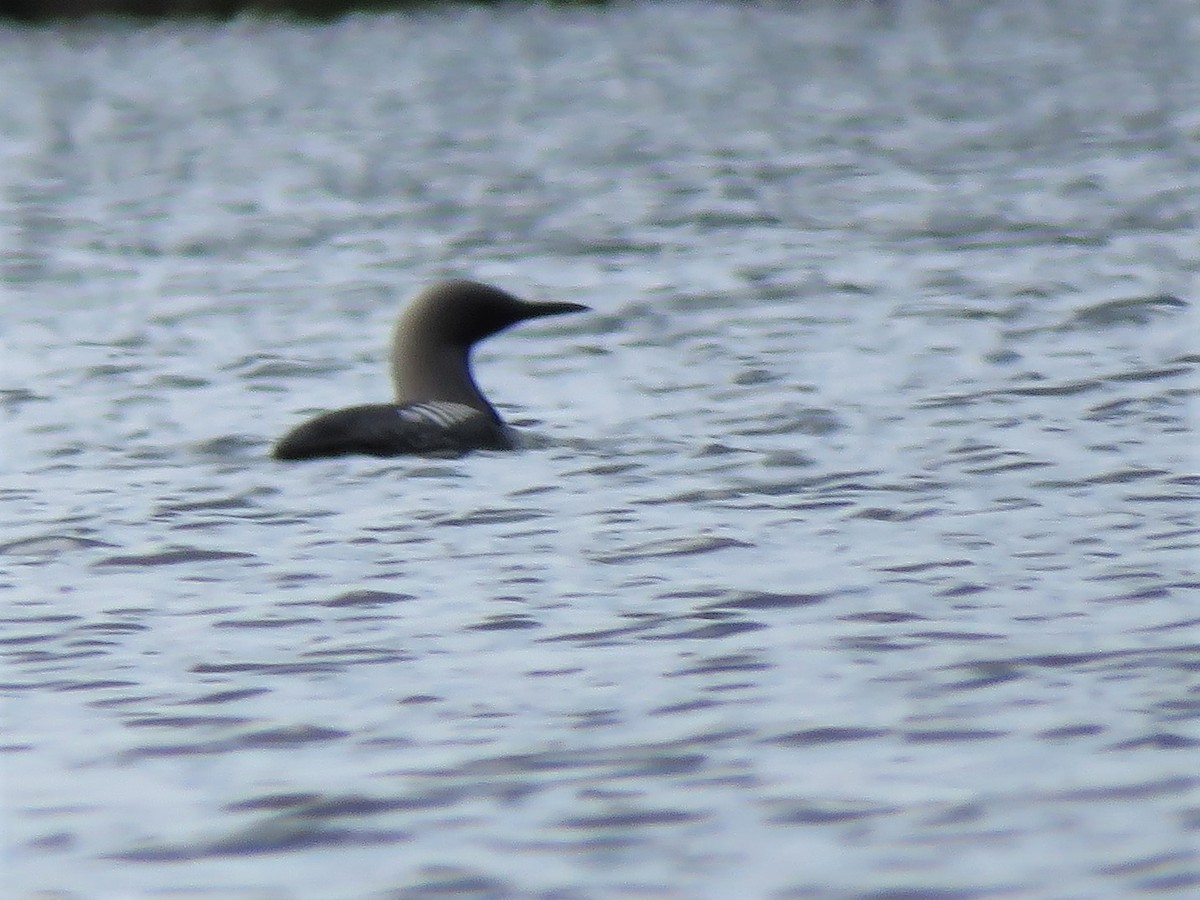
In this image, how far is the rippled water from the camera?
5.75 meters

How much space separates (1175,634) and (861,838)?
1.92 metres

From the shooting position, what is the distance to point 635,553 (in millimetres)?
8562

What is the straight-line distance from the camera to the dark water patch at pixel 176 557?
8.76 metres

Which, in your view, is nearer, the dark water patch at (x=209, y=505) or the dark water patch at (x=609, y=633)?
the dark water patch at (x=609, y=633)

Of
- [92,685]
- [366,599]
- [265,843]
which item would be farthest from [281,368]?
[265,843]

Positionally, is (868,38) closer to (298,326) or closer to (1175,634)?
(298,326)

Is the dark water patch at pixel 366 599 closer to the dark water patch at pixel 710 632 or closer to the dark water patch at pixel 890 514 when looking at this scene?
A: the dark water patch at pixel 710 632

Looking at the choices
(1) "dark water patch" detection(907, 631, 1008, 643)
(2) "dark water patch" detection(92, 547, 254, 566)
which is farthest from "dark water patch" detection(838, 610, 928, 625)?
(2) "dark water patch" detection(92, 547, 254, 566)

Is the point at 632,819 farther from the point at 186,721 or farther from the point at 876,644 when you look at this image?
the point at 876,644

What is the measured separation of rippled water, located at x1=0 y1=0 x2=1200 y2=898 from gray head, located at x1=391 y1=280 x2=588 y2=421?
0.43 metres

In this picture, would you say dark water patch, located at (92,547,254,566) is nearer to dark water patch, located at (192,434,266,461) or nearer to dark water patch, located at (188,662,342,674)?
dark water patch, located at (188,662,342,674)

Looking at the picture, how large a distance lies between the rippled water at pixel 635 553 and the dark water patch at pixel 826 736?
0.01 m

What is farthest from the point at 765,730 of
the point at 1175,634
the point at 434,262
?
the point at 434,262

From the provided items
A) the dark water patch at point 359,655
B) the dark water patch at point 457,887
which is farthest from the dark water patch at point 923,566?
the dark water patch at point 457,887
